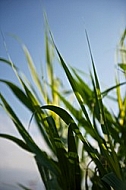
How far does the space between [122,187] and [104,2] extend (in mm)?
780

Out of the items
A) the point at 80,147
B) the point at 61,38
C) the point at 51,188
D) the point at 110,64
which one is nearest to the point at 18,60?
the point at 61,38

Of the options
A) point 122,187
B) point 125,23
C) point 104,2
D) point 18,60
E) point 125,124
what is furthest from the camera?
point 104,2

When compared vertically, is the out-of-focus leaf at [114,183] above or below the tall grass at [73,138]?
below

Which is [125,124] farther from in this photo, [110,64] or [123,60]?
[110,64]

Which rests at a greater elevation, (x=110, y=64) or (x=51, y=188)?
(x=110, y=64)

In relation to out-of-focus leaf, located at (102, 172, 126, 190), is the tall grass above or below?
above

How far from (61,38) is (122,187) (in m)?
0.60

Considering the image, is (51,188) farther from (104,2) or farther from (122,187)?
(104,2)

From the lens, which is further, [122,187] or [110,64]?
[110,64]

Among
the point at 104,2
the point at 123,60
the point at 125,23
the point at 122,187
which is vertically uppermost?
the point at 104,2

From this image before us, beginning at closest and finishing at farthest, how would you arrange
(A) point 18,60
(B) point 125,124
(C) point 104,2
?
(B) point 125,124 → (A) point 18,60 → (C) point 104,2

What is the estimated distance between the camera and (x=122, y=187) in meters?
0.37

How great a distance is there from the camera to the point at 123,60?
0.65 metres

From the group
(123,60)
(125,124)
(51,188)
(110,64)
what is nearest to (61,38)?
(110,64)
